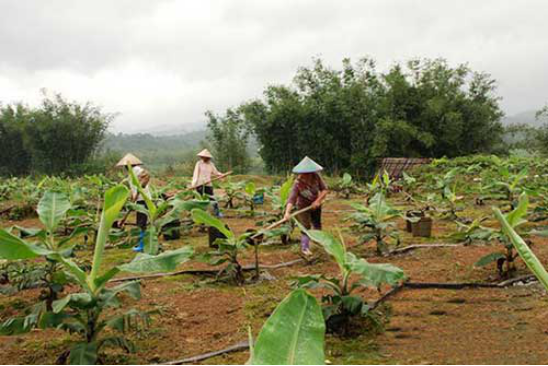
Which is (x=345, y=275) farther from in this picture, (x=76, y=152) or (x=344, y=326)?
(x=76, y=152)

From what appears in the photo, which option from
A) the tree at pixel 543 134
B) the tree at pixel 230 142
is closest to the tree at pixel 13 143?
the tree at pixel 230 142

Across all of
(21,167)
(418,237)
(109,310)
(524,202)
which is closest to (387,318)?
(524,202)

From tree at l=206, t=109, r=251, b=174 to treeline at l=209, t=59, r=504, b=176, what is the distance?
1770mm

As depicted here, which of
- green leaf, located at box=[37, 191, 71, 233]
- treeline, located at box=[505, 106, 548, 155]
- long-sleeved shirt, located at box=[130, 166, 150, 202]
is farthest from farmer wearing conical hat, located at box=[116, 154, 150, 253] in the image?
treeline, located at box=[505, 106, 548, 155]

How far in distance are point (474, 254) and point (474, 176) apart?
663 centimetres

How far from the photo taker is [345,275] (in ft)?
6.88

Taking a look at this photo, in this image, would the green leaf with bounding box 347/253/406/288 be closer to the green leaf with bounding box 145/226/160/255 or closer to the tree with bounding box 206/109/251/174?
the green leaf with bounding box 145/226/160/255

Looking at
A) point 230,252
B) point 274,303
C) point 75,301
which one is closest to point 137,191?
point 230,252

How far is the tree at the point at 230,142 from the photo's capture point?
19.7 metres

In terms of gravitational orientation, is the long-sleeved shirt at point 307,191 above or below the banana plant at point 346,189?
above

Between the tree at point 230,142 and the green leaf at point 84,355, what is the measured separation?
17830 millimetres

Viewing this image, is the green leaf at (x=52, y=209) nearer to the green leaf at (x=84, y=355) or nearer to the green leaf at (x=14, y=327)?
the green leaf at (x=14, y=327)

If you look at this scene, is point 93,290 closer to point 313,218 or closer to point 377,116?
point 313,218

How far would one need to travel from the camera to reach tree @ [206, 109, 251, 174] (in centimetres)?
1972
